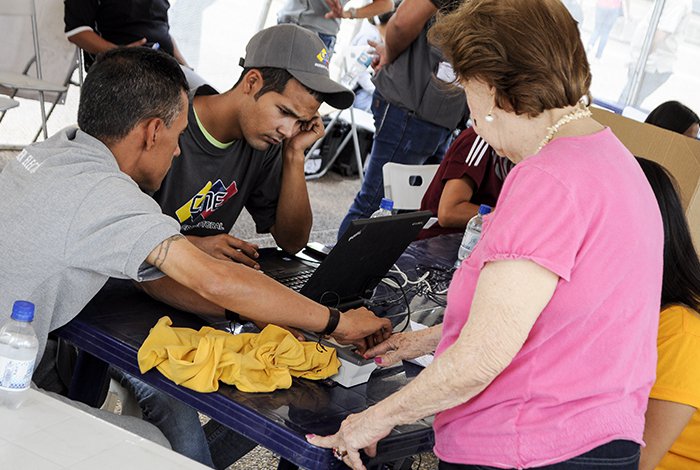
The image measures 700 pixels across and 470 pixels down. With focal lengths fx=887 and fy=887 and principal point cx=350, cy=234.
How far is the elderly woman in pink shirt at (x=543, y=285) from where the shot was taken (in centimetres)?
118

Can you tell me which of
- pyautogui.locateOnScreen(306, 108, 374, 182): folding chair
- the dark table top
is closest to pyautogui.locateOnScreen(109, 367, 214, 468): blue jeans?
the dark table top

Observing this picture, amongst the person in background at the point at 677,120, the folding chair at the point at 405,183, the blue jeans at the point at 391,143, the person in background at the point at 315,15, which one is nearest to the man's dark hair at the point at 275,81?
the folding chair at the point at 405,183

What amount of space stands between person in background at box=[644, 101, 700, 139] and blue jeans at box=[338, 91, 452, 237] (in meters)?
0.93

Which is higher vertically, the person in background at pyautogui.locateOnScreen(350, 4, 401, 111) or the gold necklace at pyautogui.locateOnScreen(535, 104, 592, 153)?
the gold necklace at pyautogui.locateOnScreen(535, 104, 592, 153)

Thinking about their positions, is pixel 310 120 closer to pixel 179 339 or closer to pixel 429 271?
pixel 429 271

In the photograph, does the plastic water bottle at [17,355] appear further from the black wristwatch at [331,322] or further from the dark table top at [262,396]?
the black wristwatch at [331,322]

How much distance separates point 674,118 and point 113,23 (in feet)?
8.47

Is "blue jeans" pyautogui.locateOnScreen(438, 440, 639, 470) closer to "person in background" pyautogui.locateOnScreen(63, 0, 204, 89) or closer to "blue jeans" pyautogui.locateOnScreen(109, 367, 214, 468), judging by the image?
"blue jeans" pyautogui.locateOnScreen(109, 367, 214, 468)

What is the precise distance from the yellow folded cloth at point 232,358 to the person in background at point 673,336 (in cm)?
58

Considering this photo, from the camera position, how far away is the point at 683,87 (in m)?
7.38

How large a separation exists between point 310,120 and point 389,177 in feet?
3.35

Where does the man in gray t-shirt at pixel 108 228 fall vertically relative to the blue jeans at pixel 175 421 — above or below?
above

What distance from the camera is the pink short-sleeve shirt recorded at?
1.18 metres

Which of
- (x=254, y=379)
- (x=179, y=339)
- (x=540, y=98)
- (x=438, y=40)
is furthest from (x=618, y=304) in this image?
(x=179, y=339)
